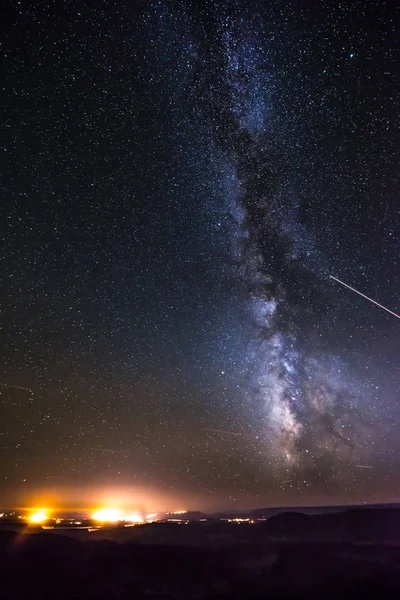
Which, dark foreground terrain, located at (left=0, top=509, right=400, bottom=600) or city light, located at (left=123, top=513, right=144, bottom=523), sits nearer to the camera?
dark foreground terrain, located at (left=0, top=509, right=400, bottom=600)

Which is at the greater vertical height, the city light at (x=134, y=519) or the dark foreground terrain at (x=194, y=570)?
the city light at (x=134, y=519)

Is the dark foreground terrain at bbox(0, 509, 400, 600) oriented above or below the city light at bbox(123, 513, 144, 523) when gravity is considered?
below

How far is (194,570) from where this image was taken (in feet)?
102

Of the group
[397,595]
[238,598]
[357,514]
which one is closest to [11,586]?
[238,598]

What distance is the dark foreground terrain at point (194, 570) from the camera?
24781 millimetres

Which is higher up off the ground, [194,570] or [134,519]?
[134,519]

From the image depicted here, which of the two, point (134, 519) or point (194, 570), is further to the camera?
point (134, 519)

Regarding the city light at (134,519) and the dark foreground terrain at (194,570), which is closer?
the dark foreground terrain at (194,570)

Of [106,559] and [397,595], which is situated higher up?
[106,559]

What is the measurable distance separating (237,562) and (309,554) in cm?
754

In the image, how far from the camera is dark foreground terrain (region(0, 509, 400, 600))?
976 inches

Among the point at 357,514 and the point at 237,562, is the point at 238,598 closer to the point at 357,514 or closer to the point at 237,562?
the point at 237,562

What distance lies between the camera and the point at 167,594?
24.5 m

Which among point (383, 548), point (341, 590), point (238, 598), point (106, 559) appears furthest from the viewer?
point (383, 548)
